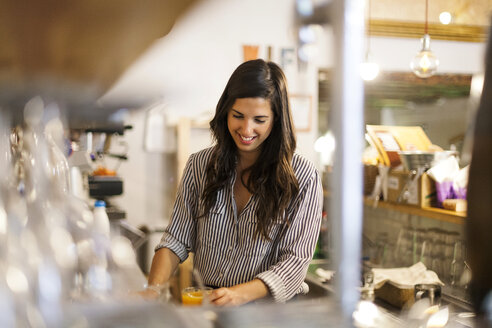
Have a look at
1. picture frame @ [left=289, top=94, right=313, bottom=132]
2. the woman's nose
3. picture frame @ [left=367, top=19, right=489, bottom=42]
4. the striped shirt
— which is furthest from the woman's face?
picture frame @ [left=367, top=19, right=489, bottom=42]

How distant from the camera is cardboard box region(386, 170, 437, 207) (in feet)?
7.07

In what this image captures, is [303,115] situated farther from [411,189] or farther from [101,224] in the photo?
[101,224]

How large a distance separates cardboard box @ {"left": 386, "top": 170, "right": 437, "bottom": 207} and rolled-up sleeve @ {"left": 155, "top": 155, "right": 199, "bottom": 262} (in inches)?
45.1

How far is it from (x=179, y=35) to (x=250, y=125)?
0.69m

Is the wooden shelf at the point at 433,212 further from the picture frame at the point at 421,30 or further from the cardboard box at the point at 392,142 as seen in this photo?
the picture frame at the point at 421,30

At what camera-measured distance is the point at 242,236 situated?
1339mm

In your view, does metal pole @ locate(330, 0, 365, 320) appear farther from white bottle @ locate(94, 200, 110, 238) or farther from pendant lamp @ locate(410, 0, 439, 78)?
pendant lamp @ locate(410, 0, 439, 78)

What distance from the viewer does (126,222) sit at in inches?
123

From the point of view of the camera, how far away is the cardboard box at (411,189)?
216cm

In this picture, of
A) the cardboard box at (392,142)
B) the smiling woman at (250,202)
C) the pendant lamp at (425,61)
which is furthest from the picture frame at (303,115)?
the smiling woman at (250,202)

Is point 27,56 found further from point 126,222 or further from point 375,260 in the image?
point 126,222

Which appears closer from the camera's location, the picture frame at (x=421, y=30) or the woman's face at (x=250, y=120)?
the woman's face at (x=250, y=120)

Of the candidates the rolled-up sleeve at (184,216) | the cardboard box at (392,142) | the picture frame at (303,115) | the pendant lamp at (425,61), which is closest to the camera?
the rolled-up sleeve at (184,216)

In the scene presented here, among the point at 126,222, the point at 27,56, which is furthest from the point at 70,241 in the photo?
the point at 126,222
